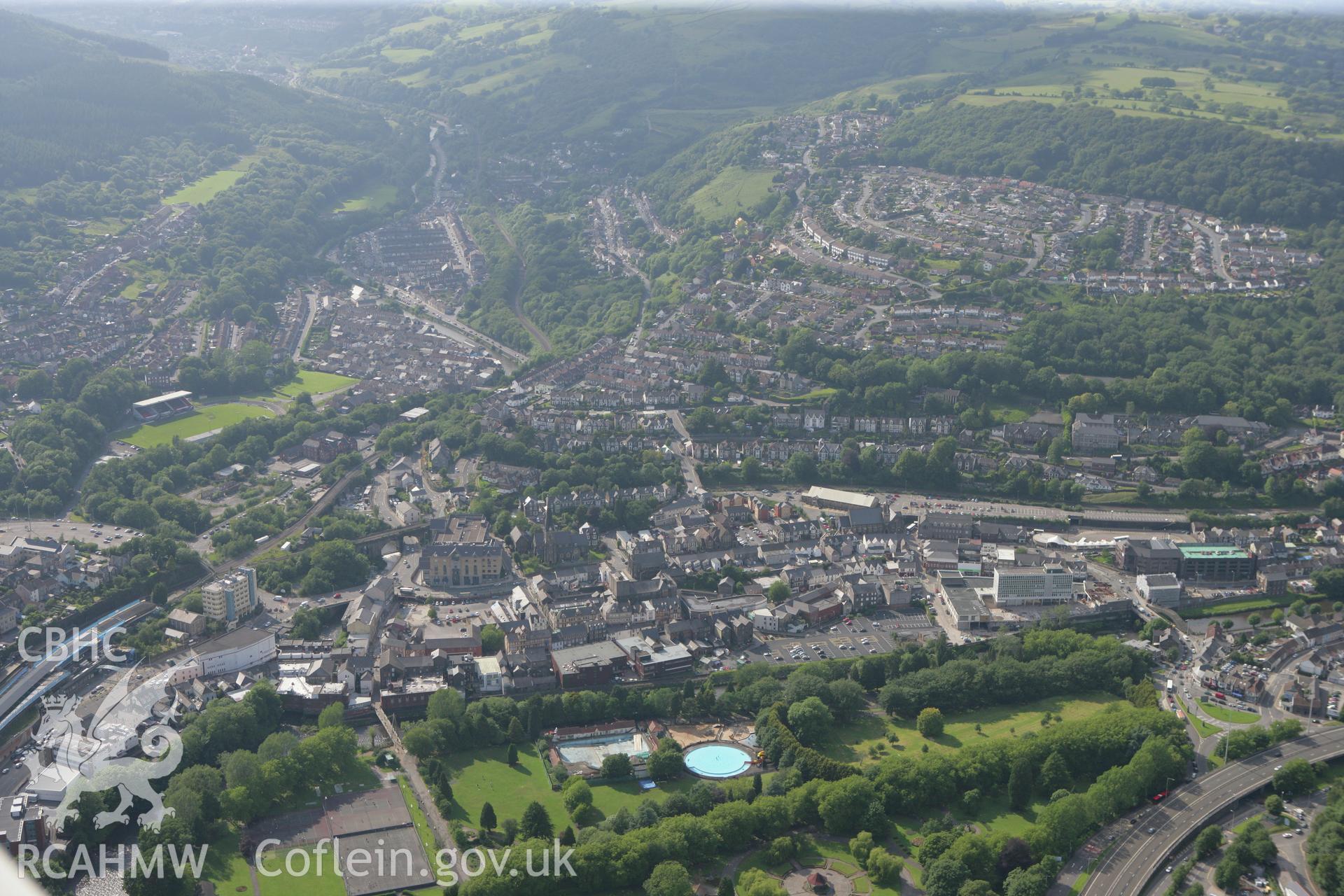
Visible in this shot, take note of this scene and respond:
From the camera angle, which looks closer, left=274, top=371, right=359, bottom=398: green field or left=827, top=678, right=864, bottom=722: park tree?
left=827, top=678, right=864, bottom=722: park tree

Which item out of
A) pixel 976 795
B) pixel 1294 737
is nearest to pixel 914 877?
pixel 976 795

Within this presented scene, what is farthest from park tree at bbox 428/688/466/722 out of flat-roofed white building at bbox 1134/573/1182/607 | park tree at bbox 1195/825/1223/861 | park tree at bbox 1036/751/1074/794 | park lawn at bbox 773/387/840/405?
park lawn at bbox 773/387/840/405

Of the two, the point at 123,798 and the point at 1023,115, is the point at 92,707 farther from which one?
the point at 1023,115

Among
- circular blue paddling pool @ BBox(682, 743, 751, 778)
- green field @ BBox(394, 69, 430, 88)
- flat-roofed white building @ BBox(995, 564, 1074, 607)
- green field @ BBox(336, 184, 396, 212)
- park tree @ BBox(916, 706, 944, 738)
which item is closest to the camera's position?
circular blue paddling pool @ BBox(682, 743, 751, 778)

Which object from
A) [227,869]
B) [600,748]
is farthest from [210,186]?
[227,869]

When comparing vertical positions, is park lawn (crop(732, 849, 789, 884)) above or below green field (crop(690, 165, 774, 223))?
below

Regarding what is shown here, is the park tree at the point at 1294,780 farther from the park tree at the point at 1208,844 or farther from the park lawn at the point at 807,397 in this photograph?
the park lawn at the point at 807,397

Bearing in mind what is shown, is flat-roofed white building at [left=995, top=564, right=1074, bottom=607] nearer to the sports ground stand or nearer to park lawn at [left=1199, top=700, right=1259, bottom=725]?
park lawn at [left=1199, top=700, right=1259, bottom=725]
